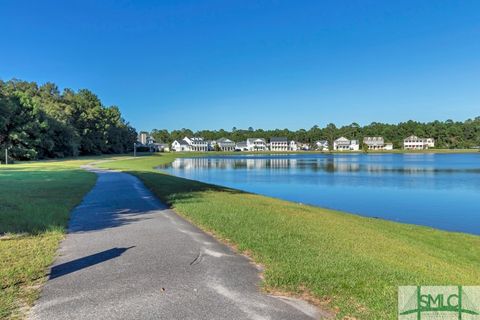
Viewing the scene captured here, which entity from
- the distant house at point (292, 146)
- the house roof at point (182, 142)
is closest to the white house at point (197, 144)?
the house roof at point (182, 142)

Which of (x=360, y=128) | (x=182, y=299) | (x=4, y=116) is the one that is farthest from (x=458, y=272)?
(x=360, y=128)

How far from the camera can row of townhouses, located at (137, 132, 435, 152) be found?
152 metres

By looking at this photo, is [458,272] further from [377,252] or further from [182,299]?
[182,299]

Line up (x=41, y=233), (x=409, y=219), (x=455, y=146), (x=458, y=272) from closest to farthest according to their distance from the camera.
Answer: (x=458, y=272), (x=41, y=233), (x=409, y=219), (x=455, y=146)

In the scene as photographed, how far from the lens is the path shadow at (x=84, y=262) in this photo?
5.92 meters

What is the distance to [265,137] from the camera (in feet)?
569

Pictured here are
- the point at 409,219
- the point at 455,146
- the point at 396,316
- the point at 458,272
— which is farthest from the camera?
the point at 455,146

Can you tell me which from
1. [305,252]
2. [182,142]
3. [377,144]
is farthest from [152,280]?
[377,144]

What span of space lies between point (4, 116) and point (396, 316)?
53764 millimetres

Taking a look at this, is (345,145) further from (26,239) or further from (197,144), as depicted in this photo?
(26,239)

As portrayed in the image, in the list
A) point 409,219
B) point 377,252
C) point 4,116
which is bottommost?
point 409,219

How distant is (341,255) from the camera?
22.8ft

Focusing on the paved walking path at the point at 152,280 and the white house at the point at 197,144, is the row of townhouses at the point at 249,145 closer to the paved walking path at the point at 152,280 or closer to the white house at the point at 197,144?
the white house at the point at 197,144

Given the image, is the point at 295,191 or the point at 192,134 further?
the point at 192,134
